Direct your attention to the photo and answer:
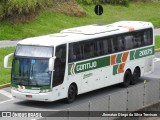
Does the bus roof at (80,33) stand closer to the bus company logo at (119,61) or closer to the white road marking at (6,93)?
the bus company logo at (119,61)

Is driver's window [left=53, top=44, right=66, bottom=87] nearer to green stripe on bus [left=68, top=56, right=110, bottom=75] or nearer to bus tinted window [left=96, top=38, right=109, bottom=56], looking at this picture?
green stripe on bus [left=68, top=56, right=110, bottom=75]

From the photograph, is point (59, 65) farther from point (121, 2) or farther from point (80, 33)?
point (121, 2)

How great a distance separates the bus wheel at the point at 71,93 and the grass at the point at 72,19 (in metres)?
19.6

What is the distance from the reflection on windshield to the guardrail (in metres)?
3.51

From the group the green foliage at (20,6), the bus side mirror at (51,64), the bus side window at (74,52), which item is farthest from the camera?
the green foliage at (20,6)

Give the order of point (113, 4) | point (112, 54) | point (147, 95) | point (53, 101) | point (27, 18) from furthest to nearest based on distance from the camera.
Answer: point (113, 4) → point (27, 18) → point (112, 54) → point (53, 101) → point (147, 95)

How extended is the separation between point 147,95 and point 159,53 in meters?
16.5

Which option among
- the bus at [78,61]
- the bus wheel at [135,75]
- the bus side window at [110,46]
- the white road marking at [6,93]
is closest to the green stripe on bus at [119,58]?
the bus at [78,61]

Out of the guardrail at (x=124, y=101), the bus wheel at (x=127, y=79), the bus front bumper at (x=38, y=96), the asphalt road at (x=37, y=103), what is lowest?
the asphalt road at (x=37, y=103)

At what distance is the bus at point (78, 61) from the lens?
22266mm

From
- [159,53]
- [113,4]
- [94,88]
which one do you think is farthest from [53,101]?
[113,4]

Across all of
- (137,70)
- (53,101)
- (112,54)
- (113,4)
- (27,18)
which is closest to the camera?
(53,101)

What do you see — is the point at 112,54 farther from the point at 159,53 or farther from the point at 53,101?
the point at 159,53

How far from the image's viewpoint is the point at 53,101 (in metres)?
23.9
